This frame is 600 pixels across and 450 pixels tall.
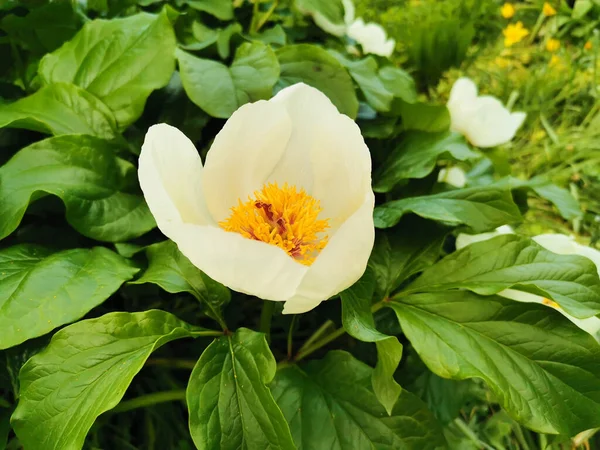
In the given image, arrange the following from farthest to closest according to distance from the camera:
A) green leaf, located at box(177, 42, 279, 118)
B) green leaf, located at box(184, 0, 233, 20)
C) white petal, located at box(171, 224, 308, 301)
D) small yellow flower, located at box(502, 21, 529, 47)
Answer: small yellow flower, located at box(502, 21, 529, 47) → green leaf, located at box(184, 0, 233, 20) → green leaf, located at box(177, 42, 279, 118) → white petal, located at box(171, 224, 308, 301)

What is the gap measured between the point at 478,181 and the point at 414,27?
0.87 metres

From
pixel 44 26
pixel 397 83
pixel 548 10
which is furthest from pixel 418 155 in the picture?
pixel 548 10

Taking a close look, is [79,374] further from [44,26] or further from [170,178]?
[44,26]

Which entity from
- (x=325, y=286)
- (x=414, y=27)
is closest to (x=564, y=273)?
(x=325, y=286)

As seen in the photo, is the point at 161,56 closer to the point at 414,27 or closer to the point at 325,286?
the point at 325,286

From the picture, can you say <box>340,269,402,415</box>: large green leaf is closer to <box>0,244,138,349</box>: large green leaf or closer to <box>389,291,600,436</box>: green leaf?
<box>389,291,600,436</box>: green leaf

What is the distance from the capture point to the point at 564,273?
1.70 feet

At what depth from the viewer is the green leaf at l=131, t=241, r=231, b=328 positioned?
524 millimetres

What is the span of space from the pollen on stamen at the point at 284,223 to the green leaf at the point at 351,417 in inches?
5.3

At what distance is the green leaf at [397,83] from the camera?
79cm

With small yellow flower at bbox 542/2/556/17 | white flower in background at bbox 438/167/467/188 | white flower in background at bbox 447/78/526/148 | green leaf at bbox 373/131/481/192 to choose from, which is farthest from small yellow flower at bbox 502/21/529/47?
green leaf at bbox 373/131/481/192

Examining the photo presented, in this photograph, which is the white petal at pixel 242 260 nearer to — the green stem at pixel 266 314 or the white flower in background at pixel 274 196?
the white flower in background at pixel 274 196

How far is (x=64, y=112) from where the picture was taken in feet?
1.98

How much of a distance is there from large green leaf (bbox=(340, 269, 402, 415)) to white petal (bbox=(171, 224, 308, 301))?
0.25ft
